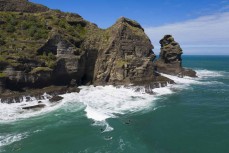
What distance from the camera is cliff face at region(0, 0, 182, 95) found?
6712cm

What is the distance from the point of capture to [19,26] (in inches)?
3103

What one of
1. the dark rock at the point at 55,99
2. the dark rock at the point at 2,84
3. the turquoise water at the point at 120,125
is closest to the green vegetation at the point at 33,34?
the dark rock at the point at 2,84

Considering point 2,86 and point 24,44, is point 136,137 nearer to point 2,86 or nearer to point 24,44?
point 2,86

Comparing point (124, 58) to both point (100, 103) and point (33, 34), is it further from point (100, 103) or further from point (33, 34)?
point (33, 34)

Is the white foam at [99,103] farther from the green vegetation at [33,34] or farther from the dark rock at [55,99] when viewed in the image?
the green vegetation at [33,34]

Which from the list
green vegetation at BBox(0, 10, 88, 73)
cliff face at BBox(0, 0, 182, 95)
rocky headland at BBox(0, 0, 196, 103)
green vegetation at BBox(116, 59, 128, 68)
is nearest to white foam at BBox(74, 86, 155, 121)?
rocky headland at BBox(0, 0, 196, 103)

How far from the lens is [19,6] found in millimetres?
87812

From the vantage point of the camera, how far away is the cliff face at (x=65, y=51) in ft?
220

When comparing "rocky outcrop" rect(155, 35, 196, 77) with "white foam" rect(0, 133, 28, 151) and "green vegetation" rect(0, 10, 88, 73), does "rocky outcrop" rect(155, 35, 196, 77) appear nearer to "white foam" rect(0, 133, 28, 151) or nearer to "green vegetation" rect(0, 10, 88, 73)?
"green vegetation" rect(0, 10, 88, 73)

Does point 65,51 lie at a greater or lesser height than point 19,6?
lesser

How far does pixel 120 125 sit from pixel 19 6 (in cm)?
5828

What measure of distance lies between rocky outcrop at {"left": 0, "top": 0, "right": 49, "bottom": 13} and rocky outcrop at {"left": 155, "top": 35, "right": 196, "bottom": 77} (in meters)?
48.9

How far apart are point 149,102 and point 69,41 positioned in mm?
28914

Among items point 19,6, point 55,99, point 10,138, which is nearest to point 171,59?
point 19,6
